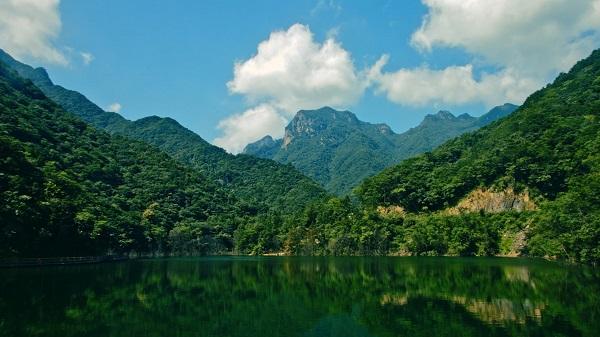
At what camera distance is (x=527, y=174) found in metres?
118

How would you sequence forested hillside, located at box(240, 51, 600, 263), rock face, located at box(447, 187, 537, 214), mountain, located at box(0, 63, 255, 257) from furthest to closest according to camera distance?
rock face, located at box(447, 187, 537, 214), forested hillside, located at box(240, 51, 600, 263), mountain, located at box(0, 63, 255, 257)

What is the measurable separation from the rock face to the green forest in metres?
1.49

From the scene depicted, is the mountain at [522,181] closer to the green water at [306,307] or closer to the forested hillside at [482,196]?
the forested hillside at [482,196]

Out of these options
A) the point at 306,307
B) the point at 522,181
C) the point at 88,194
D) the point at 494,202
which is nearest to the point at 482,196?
the point at 494,202

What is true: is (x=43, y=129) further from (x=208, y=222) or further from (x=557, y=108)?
(x=557, y=108)

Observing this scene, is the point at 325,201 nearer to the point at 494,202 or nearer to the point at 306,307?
the point at 494,202

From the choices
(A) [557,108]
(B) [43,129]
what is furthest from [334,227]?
(B) [43,129]

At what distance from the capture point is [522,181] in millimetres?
118062

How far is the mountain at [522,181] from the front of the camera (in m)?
73.6

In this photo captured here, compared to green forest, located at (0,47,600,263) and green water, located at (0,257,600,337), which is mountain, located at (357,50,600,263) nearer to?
green forest, located at (0,47,600,263)

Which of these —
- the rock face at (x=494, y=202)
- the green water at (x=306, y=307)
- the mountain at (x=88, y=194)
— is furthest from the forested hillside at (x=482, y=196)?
the green water at (x=306, y=307)

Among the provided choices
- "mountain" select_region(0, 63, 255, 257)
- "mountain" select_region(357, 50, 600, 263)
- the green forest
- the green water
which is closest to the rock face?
"mountain" select_region(357, 50, 600, 263)

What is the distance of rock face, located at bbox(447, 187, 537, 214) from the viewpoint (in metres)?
115

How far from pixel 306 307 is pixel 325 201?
12567 centimetres
